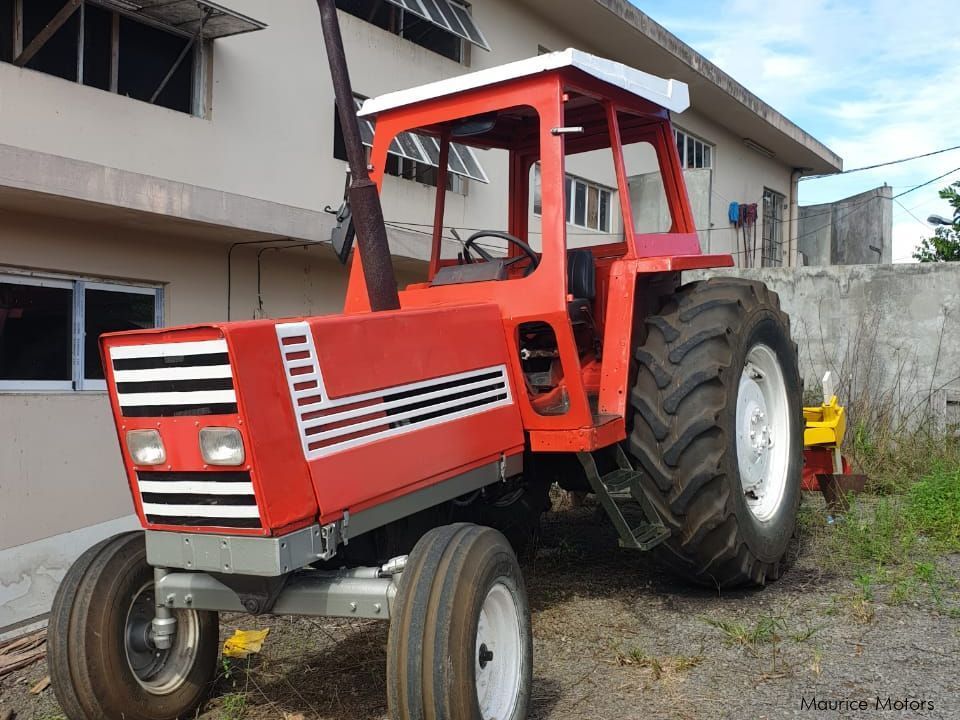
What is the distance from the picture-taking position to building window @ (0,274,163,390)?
6195mm

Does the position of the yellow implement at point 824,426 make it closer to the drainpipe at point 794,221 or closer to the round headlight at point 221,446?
the round headlight at point 221,446

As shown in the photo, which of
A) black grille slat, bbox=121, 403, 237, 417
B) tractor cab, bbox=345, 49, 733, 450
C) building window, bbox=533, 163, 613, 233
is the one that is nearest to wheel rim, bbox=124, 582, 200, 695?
black grille slat, bbox=121, 403, 237, 417

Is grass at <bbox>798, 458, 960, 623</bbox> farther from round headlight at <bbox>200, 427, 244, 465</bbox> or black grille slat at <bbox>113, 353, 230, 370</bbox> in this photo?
black grille slat at <bbox>113, 353, 230, 370</bbox>

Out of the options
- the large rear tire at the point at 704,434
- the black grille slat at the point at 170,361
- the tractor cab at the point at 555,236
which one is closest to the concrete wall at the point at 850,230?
→ the tractor cab at the point at 555,236

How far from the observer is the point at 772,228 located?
19.7m

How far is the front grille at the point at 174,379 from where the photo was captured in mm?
2629

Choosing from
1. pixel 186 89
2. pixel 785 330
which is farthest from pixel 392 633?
pixel 186 89

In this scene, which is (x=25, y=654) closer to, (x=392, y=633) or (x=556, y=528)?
(x=392, y=633)

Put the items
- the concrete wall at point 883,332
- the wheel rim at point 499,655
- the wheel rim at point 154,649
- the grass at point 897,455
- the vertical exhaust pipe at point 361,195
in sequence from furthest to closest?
the concrete wall at point 883,332 → the grass at point 897,455 → the vertical exhaust pipe at point 361,195 → the wheel rim at point 154,649 → the wheel rim at point 499,655

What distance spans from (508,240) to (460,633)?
6.98ft

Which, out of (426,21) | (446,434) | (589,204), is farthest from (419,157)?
(589,204)

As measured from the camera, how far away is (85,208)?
6008mm

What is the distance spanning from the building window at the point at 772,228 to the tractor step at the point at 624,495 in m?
15.6

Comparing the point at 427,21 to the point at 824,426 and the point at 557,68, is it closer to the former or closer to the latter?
the point at 824,426
